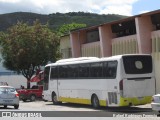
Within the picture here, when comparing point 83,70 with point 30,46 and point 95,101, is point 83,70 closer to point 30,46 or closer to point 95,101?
point 95,101

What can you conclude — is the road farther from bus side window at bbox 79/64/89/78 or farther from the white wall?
the white wall

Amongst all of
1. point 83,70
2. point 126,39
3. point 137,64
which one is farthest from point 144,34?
point 137,64

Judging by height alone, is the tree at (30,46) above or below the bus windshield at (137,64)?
above

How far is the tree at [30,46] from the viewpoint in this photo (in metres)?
46.6


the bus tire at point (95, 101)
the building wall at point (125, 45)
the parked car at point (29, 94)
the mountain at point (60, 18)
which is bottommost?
the bus tire at point (95, 101)

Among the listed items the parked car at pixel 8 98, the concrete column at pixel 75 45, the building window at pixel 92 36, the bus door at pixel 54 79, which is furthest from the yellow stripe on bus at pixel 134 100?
the concrete column at pixel 75 45

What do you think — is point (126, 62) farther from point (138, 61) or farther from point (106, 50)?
point (106, 50)

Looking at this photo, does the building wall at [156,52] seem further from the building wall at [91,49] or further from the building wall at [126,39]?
the building wall at [91,49]

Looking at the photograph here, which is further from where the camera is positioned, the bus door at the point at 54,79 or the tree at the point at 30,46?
→ the tree at the point at 30,46

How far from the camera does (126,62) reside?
76.4 ft

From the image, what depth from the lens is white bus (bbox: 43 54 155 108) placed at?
75.8 ft

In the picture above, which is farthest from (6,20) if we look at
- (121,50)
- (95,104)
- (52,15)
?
(95,104)

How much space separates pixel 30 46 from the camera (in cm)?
4653

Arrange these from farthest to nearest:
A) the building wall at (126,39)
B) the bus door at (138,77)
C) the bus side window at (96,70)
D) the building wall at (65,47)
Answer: the building wall at (65,47) < the building wall at (126,39) < the bus side window at (96,70) < the bus door at (138,77)
